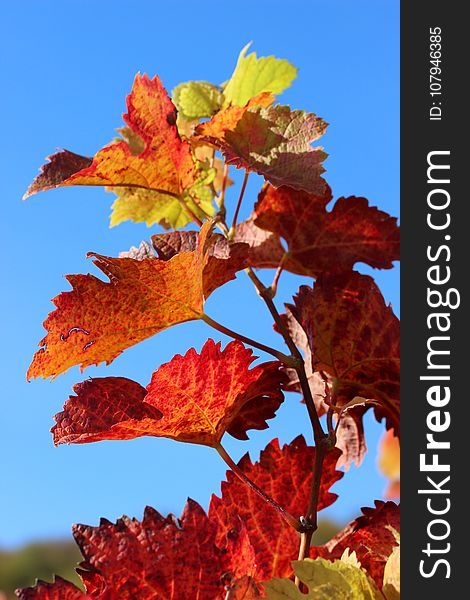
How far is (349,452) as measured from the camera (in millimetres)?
728

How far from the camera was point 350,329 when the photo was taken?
64 centimetres

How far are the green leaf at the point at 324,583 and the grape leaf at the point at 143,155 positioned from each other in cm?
34

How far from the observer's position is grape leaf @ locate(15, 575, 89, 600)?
49 cm

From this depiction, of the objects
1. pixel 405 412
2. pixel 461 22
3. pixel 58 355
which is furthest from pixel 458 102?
pixel 58 355

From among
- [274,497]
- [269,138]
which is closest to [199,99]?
[269,138]


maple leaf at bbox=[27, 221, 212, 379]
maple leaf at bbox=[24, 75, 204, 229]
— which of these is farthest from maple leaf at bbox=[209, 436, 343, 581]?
maple leaf at bbox=[24, 75, 204, 229]

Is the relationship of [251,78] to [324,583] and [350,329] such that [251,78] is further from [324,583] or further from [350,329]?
[324,583]

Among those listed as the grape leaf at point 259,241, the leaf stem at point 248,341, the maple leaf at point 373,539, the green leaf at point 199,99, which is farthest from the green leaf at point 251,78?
the maple leaf at point 373,539

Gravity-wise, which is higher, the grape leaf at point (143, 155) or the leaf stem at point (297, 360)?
the grape leaf at point (143, 155)

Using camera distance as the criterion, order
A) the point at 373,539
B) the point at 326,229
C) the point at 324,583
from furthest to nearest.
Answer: the point at 326,229 → the point at 373,539 → the point at 324,583

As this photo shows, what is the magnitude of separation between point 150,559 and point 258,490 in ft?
0.30

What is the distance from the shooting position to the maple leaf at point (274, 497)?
0.59 metres

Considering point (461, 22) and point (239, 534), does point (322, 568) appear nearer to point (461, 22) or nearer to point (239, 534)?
point (239, 534)

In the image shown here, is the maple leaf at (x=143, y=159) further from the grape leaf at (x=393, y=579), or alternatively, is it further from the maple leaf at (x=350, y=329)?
the grape leaf at (x=393, y=579)
